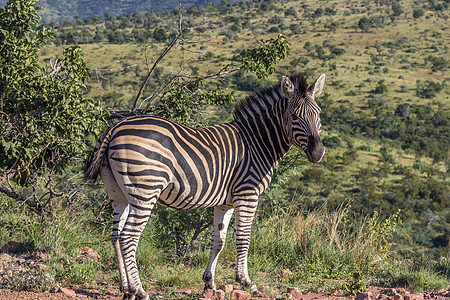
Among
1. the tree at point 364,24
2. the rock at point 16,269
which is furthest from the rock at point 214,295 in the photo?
the tree at point 364,24

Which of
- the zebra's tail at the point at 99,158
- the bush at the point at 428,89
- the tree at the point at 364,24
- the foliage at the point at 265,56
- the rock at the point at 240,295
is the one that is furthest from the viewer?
the tree at the point at 364,24

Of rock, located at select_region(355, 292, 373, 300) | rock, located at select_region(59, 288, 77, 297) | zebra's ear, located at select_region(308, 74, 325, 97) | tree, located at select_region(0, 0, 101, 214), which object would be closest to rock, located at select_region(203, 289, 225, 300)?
rock, located at select_region(59, 288, 77, 297)

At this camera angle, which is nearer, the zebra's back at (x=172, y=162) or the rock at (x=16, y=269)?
the zebra's back at (x=172, y=162)

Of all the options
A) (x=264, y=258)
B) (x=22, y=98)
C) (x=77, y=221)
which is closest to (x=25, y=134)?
(x=22, y=98)

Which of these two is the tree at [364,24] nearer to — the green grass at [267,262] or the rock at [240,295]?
the green grass at [267,262]

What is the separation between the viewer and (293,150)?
8.55 m

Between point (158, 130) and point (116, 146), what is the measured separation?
0.44 metres

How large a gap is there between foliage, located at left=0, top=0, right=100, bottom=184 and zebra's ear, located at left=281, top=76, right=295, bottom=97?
2.99m

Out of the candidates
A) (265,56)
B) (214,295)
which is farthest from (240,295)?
(265,56)

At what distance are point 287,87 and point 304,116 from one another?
1.34ft

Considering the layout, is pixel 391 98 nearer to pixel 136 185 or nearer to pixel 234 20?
pixel 234 20

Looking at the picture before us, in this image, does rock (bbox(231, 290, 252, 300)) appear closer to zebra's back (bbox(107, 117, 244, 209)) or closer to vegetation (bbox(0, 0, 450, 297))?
vegetation (bbox(0, 0, 450, 297))

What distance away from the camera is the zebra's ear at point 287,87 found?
5395 millimetres

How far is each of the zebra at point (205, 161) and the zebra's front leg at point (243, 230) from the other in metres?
0.01
